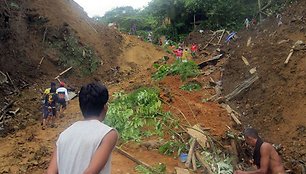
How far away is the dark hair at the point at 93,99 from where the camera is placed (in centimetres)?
242

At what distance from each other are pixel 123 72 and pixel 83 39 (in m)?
2.58

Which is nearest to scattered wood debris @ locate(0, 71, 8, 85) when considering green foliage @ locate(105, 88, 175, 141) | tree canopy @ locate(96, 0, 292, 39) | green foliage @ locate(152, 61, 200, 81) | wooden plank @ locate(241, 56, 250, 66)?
green foliage @ locate(105, 88, 175, 141)

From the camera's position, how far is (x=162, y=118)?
936 centimetres

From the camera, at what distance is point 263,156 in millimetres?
5293

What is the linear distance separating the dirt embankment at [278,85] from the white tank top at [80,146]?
22.6 ft

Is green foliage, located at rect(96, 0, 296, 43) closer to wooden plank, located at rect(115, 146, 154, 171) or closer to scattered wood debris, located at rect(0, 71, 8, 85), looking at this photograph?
scattered wood debris, located at rect(0, 71, 8, 85)

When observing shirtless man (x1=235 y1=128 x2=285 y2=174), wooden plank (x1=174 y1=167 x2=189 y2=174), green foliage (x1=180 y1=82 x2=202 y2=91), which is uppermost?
shirtless man (x1=235 y1=128 x2=285 y2=174)

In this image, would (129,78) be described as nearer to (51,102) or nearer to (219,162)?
(51,102)

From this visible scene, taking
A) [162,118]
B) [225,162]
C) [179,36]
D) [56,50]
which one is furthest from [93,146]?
[179,36]

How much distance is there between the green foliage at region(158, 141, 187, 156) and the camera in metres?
8.05

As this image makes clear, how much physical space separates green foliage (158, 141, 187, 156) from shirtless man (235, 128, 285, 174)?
279 centimetres

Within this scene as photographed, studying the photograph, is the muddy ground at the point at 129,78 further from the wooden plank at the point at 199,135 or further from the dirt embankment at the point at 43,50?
the wooden plank at the point at 199,135

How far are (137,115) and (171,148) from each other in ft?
5.23

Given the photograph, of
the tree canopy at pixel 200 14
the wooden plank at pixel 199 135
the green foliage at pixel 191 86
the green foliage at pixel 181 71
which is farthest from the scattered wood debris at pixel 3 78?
the tree canopy at pixel 200 14
